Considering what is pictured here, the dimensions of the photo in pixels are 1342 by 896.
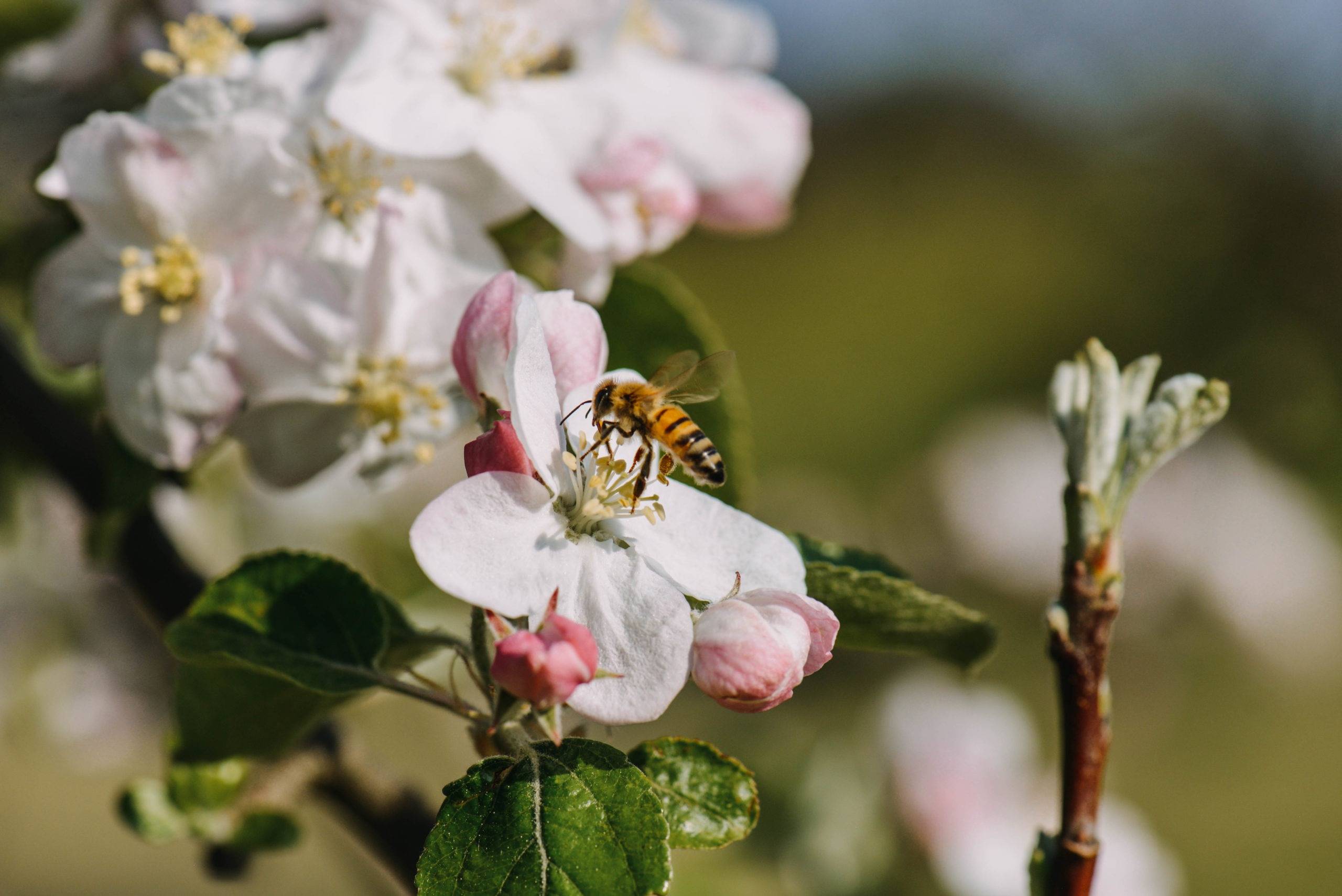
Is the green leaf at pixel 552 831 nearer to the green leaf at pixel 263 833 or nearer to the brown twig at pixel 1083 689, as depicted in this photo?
the brown twig at pixel 1083 689

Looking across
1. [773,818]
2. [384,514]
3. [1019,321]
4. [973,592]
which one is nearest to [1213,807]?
[973,592]

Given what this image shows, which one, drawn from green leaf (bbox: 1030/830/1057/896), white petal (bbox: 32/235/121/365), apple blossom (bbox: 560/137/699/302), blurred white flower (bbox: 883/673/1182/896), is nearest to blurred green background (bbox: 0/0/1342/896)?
blurred white flower (bbox: 883/673/1182/896)

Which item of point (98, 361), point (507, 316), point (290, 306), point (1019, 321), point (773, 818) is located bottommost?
point (1019, 321)

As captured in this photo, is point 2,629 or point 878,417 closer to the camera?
point 2,629

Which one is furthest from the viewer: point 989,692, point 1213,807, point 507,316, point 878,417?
point 878,417

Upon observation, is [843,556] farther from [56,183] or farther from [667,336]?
[56,183]

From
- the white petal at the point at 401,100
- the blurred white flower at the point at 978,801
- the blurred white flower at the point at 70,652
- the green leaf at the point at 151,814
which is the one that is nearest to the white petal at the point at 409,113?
the white petal at the point at 401,100

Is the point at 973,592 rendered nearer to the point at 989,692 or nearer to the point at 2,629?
the point at 989,692

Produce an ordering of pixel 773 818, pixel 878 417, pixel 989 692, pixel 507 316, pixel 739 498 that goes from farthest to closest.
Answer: pixel 878 417 → pixel 989 692 → pixel 773 818 → pixel 739 498 → pixel 507 316
